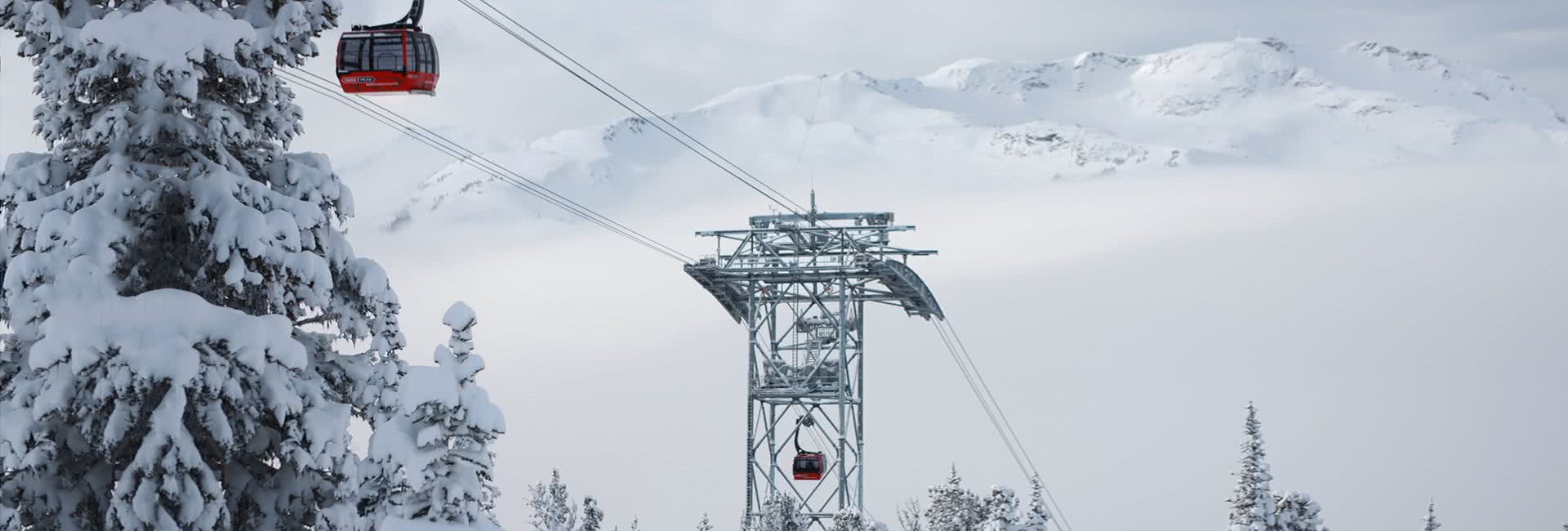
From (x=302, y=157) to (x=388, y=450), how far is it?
404 inches

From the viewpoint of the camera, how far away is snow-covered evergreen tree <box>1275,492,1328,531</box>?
189 ft

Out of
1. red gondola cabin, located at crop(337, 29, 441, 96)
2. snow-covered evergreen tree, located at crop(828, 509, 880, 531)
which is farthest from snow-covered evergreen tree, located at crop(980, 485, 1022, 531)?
red gondola cabin, located at crop(337, 29, 441, 96)

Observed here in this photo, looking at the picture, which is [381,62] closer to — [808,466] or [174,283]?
[174,283]

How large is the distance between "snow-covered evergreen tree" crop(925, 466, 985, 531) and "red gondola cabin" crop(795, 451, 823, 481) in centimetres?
3559

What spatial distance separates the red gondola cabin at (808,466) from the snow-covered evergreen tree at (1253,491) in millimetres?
11152

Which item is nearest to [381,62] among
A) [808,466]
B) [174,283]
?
[174,283]

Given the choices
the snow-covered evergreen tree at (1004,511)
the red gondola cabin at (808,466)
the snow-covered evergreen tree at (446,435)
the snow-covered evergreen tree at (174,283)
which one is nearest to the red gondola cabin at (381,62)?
the snow-covered evergreen tree at (446,435)

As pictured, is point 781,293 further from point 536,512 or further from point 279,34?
point 536,512

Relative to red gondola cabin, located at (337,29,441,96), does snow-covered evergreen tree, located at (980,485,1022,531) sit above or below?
below

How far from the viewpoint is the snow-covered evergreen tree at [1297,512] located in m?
57.6

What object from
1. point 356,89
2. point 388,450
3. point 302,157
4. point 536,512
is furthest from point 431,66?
point 536,512

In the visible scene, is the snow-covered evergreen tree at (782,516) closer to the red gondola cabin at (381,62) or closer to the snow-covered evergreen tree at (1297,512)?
the snow-covered evergreen tree at (1297,512)

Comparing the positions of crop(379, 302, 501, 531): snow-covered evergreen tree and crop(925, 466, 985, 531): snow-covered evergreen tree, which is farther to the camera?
crop(925, 466, 985, 531): snow-covered evergreen tree

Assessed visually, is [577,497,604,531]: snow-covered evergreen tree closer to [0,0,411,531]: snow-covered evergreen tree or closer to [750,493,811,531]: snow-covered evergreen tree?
[750,493,811,531]: snow-covered evergreen tree
